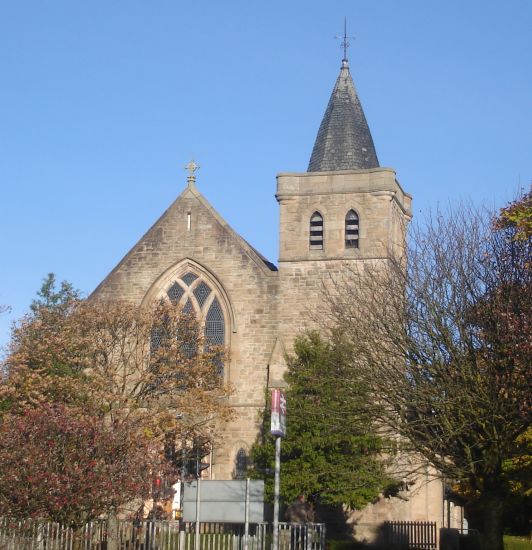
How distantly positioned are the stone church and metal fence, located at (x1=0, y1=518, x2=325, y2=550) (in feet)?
22.3

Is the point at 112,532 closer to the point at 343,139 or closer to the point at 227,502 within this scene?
the point at 227,502

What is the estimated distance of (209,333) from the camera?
116 ft

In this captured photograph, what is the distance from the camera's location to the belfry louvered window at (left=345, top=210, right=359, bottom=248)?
34875 mm

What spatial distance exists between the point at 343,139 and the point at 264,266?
18.8 ft

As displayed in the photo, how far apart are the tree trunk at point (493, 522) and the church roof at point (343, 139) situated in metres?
16.2

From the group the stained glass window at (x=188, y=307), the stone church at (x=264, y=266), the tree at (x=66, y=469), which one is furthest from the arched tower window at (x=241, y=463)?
the tree at (x=66, y=469)

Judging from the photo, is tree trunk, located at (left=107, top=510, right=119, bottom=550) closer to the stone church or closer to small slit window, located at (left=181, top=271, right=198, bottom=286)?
the stone church

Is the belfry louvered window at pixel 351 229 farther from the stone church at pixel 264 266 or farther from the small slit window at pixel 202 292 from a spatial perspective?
the small slit window at pixel 202 292

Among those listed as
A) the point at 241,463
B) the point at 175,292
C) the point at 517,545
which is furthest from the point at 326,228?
the point at 517,545

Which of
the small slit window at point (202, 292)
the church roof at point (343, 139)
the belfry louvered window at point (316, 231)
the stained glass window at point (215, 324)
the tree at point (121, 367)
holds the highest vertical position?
the church roof at point (343, 139)

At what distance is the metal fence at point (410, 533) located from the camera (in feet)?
105

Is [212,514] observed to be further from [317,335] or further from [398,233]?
[398,233]

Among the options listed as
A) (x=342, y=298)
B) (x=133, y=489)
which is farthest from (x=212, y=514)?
(x=342, y=298)

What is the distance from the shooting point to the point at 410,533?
106ft
